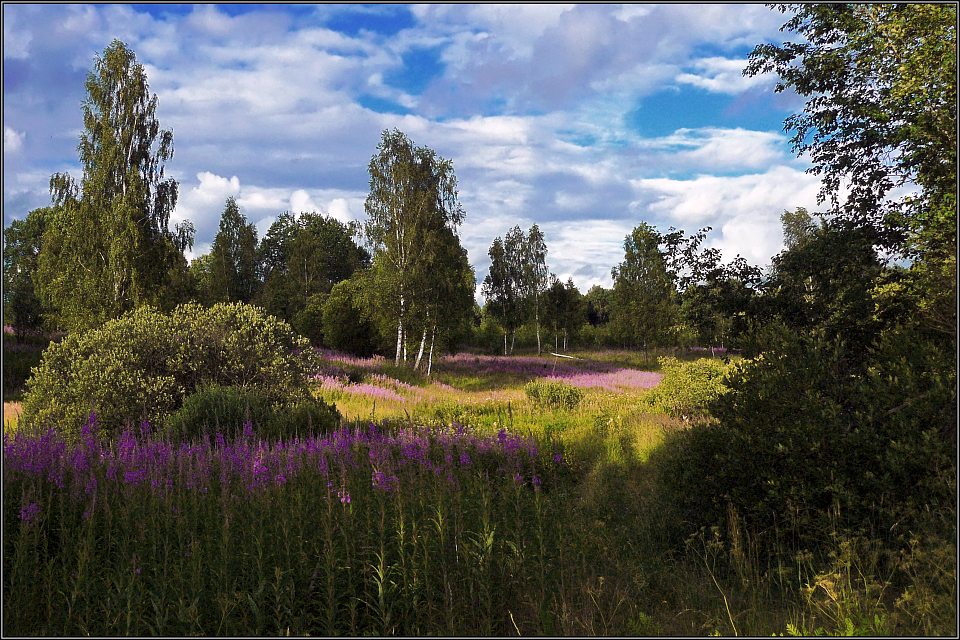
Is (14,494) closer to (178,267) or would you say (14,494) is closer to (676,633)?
(676,633)

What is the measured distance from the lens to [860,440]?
4.61m

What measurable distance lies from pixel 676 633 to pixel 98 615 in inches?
133

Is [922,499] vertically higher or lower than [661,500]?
higher

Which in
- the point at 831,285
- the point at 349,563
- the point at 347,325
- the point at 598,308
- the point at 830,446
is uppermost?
the point at 598,308

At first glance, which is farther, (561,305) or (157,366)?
(561,305)

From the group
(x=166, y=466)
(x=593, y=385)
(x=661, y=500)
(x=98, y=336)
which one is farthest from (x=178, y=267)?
(x=661, y=500)

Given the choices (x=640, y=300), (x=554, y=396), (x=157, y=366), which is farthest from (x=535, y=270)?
(x=157, y=366)

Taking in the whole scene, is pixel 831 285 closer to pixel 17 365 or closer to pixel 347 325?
pixel 17 365

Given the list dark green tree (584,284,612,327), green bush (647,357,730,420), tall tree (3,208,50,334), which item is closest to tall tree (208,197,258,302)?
tall tree (3,208,50,334)

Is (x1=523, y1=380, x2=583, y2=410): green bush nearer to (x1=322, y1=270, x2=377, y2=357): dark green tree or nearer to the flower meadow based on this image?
the flower meadow

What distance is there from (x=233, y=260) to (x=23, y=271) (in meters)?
11.8

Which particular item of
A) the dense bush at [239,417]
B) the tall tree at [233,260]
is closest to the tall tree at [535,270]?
the tall tree at [233,260]

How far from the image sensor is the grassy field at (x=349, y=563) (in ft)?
11.1

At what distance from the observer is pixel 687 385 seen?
500 inches
